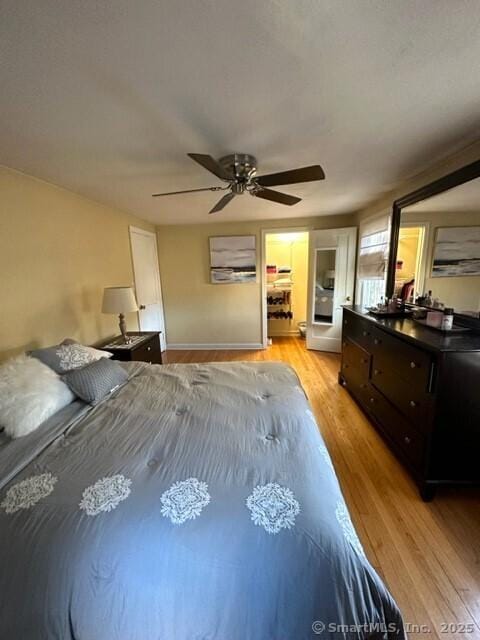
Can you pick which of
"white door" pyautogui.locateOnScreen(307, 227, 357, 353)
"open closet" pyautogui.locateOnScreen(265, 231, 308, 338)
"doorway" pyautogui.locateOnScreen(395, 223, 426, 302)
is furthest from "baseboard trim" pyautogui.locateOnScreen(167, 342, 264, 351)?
"doorway" pyautogui.locateOnScreen(395, 223, 426, 302)

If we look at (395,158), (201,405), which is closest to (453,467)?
(201,405)

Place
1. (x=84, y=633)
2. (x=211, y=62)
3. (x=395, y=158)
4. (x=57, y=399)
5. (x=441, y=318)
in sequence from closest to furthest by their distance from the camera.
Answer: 1. (x=84, y=633)
2. (x=211, y=62)
3. (x=57, y=399)
4. (x=441, y=318)
5. (x=395, y=158)

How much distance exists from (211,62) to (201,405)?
1.64m

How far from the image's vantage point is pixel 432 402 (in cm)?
158

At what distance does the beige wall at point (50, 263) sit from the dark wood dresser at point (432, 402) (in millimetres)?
2930

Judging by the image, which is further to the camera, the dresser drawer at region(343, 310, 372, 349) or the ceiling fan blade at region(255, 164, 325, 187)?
the dresser drawer at region(343, 310, 372, 349)

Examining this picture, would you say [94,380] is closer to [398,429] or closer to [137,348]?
[137,348]

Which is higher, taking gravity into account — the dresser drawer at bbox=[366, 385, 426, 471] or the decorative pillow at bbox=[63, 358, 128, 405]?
the decorative pillow at bbox=[63, 358, 128, 405]

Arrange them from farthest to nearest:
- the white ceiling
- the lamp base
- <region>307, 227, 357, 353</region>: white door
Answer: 1. <region>307, 227, 357, 353</region>: white door
2. the lamp base
3. the white ceiling

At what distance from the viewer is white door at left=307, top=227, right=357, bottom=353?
4125 millimetres

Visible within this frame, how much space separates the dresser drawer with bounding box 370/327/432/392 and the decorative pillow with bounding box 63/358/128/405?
6.61 feet

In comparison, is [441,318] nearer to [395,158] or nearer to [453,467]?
[453,467]

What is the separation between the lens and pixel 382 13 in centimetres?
90

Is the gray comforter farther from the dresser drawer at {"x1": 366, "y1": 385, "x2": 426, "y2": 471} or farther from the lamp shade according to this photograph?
the lamp shade
